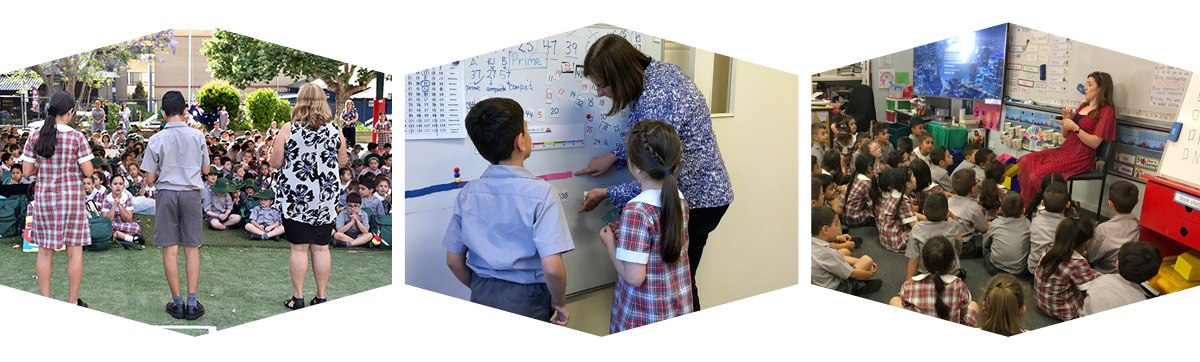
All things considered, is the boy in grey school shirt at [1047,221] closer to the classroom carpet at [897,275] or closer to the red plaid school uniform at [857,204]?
the classroom carpet at [897,275]

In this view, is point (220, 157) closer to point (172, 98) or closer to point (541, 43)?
point (172, 98)

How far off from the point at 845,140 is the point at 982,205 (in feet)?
2.27

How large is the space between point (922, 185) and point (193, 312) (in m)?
2.82

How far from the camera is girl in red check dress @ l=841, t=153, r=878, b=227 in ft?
13.2

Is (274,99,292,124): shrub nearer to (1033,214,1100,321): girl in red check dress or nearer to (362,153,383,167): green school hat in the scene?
(362,153,383,167): green school hat

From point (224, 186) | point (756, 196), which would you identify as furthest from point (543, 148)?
point (756, 196)

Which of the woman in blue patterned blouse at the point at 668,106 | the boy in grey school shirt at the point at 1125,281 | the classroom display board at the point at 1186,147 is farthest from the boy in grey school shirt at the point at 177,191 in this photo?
the classroom display board at the point at 1186,147

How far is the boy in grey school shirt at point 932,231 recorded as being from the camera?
3658 millimetres

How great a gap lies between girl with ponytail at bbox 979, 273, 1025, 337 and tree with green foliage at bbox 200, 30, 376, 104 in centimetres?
249

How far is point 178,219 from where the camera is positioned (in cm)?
330

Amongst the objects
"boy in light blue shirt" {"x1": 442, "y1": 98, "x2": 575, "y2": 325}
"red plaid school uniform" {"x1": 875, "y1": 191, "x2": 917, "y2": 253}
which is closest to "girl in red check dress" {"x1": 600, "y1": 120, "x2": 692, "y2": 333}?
"boy in light blue shirt" {"x1": 442, "y1": 98, "x2": 575, "y2": 325}

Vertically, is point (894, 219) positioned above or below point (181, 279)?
above

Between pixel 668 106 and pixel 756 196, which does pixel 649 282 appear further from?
pixel 756 196

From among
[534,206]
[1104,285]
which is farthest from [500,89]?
[1104,285]
